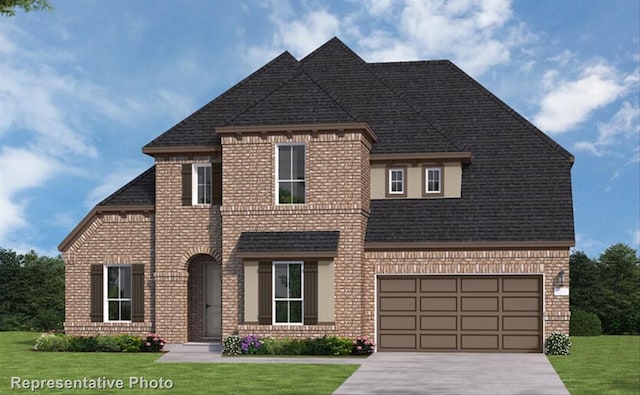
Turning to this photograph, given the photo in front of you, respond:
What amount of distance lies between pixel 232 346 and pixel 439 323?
641cm

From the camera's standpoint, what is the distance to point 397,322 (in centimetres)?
2938

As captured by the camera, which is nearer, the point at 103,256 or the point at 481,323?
the point at 481,323

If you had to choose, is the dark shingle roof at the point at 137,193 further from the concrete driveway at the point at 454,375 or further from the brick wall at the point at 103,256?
the concrete driveway at the point at 454,375

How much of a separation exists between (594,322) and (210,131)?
18.8 metres

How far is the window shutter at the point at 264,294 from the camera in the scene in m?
28.6

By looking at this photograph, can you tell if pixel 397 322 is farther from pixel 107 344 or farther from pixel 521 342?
pixel 107 344

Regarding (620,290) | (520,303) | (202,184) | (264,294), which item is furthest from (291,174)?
(620,290)

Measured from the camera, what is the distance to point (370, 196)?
1220 inches

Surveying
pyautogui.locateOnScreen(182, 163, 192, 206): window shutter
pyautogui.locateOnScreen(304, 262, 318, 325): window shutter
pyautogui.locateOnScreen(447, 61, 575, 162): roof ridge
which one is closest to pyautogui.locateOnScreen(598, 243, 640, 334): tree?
pyautogui.locateOnScreen(447, 61, 575, 162): roof ridge

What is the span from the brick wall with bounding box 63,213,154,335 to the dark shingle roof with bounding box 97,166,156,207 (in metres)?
0.40

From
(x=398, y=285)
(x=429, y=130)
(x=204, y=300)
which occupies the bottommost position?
(x=204, y=300)

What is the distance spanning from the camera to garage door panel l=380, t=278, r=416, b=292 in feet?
96.2

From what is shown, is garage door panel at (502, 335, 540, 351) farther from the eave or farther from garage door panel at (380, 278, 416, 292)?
the eave

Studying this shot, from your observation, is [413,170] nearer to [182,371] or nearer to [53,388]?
[182,371]
